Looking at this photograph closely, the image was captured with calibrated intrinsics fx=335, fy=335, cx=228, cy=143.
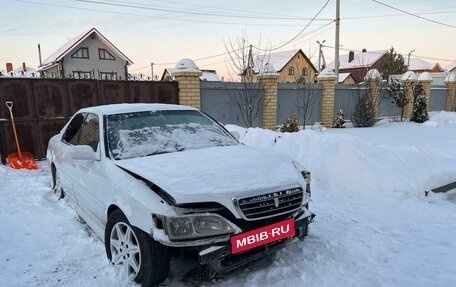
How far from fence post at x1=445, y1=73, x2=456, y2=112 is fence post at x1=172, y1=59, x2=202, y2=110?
58.0ft

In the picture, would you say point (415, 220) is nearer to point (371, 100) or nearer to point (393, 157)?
point (393, 157)

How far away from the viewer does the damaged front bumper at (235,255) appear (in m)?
2.43

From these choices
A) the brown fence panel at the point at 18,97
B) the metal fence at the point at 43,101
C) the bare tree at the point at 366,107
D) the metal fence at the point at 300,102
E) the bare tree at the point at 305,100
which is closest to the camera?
the brown fence panel at the point at 18,97

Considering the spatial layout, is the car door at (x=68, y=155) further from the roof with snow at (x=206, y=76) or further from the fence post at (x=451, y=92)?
the fence post at (x=451, y=92)

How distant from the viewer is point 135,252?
272 centimetres

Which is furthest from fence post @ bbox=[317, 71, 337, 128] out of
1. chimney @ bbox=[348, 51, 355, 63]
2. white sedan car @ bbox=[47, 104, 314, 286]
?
chimney @ bbox=[348, 51, 355, 63]

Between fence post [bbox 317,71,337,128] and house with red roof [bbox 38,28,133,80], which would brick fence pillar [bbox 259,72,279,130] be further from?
house with red roof [bbox 38,28,133,80]

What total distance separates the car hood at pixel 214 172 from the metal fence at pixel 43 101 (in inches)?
252

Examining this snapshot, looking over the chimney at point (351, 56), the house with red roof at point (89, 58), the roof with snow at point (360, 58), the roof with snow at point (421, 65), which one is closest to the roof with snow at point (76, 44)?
the house with red roof at point (89, 58)

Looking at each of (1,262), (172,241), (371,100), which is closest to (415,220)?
(172,241)

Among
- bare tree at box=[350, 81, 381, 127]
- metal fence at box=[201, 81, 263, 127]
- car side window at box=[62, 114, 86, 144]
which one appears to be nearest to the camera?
car side window at box=[62, 114, 86, 144]

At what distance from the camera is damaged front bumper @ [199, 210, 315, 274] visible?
2.43m

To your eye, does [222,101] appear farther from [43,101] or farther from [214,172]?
[214,172]

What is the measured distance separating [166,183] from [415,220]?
333 centimetres
